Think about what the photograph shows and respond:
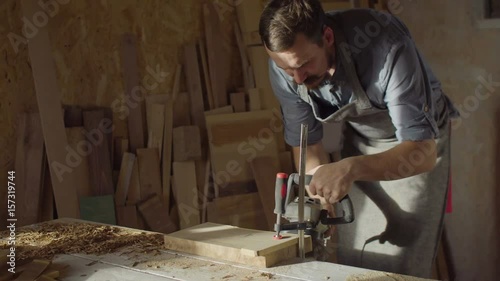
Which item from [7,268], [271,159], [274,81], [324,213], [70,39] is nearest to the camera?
[7,268]

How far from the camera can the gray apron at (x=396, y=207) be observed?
108 inches

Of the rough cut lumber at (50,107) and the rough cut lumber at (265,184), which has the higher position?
the rough cut lumber at (50,107)

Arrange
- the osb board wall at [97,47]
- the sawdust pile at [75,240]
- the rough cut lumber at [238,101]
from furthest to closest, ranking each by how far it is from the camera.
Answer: the rough cut lumber at [238,101]
the osb board wall at [97,47]
the sawdust pile at [75,240]

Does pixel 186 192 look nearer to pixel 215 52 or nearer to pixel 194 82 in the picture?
pixel 194 82

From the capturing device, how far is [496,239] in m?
4.34

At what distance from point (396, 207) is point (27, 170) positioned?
1.94m

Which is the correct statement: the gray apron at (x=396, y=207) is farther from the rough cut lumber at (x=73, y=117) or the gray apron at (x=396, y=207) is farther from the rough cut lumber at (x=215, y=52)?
the rough cut lumber at (x=73, y=117)

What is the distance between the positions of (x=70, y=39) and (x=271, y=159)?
1496 mm

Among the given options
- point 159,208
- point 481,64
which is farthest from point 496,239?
point 159,208

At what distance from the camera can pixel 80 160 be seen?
3.50m

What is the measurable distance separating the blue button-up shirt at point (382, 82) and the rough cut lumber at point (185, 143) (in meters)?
1.25

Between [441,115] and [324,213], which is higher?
[441,115]

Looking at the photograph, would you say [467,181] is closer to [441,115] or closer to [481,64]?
[481,64]

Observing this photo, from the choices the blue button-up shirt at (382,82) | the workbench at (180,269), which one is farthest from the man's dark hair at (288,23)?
the workbench at (180,269)
